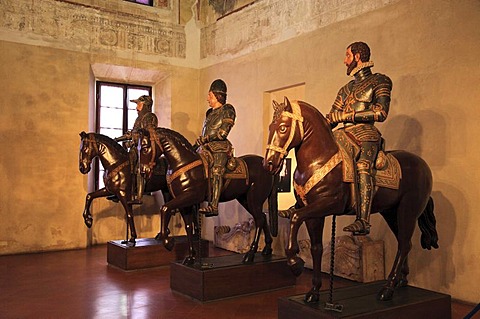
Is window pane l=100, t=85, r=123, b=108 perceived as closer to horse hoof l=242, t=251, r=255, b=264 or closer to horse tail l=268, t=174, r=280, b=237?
horse tail l=268, t=174, r=280, b=237

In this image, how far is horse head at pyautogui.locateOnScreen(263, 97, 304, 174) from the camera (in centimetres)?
378

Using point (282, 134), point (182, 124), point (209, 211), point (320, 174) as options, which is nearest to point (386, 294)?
point (320, 174)

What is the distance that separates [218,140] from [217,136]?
12cm

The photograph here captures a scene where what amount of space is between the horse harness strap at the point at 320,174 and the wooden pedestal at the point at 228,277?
1.81 m

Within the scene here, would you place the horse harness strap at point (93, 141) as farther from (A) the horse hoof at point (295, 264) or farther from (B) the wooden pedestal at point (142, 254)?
(A) the horse hoof at point (295, 264)

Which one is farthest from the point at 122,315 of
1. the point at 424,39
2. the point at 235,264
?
the point at 424,39

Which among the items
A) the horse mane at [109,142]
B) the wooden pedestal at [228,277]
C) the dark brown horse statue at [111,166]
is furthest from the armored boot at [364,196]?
the horse mane at [109,142]

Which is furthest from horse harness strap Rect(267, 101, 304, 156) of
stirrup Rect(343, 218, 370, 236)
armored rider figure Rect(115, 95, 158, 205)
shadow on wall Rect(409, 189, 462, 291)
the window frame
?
the window frame

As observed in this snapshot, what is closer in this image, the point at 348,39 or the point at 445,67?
the point at 445,67

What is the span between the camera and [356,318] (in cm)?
360

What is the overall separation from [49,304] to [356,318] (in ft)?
10.9

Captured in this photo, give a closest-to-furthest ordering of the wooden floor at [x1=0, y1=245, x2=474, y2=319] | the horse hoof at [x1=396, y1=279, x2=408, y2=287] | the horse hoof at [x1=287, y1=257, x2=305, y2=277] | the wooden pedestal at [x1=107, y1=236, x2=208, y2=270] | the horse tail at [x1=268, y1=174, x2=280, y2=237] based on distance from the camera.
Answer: the horse hoof at [x1=287, y1=257, x2=305, y2=277] → the horse hoof at [x1=396, y1=279, x2=408, y2=287] → the wooden floor at [x1=0, y1=245, x2=474, y2=319] → the horse tail at [x1=268, y1=174, x2=280, y2=237] → the wooden pedestal at [x1=107, y1=236, x2=208, y2=270]

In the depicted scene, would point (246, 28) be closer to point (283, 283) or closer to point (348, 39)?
point (348, 39)

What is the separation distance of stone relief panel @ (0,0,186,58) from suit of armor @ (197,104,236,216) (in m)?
4.28
